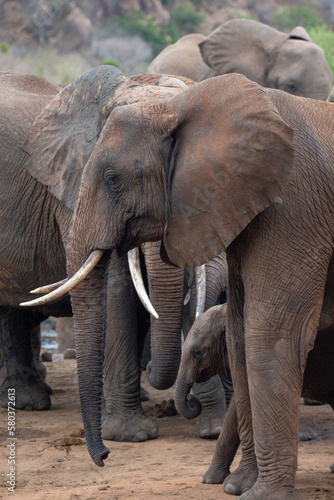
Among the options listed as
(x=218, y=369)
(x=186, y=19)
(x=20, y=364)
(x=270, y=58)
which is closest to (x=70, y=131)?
(x=218, y=369)

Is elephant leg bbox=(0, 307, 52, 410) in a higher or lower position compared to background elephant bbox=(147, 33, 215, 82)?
higher

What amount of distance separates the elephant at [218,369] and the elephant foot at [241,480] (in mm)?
73

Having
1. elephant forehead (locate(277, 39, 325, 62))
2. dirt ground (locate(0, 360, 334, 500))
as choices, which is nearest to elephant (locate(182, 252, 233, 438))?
dirt ground (locate(0, 360, 334, 500))

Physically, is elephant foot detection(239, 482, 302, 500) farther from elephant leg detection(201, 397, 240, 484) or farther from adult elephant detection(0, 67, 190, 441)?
adult elephant detection(0, 67, 190, 441)

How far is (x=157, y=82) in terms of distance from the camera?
5.80 metres

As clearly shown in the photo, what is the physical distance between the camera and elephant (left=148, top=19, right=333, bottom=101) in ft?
39.6

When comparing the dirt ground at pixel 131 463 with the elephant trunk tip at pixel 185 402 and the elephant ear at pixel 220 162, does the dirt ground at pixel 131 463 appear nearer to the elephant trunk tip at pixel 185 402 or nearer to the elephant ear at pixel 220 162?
the elephant trunk tip at pixel 185 402

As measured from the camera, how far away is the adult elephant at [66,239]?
5.59 m

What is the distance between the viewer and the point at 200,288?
567 centimetres

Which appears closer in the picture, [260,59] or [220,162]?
[220,162]

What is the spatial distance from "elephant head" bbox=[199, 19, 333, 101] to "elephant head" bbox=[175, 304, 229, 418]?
24.3 ft

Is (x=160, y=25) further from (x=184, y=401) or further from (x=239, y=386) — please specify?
(x=239, y=386)

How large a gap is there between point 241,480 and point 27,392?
2765 mm

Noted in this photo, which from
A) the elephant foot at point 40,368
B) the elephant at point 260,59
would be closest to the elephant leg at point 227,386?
the elephant foot at point 40,368
